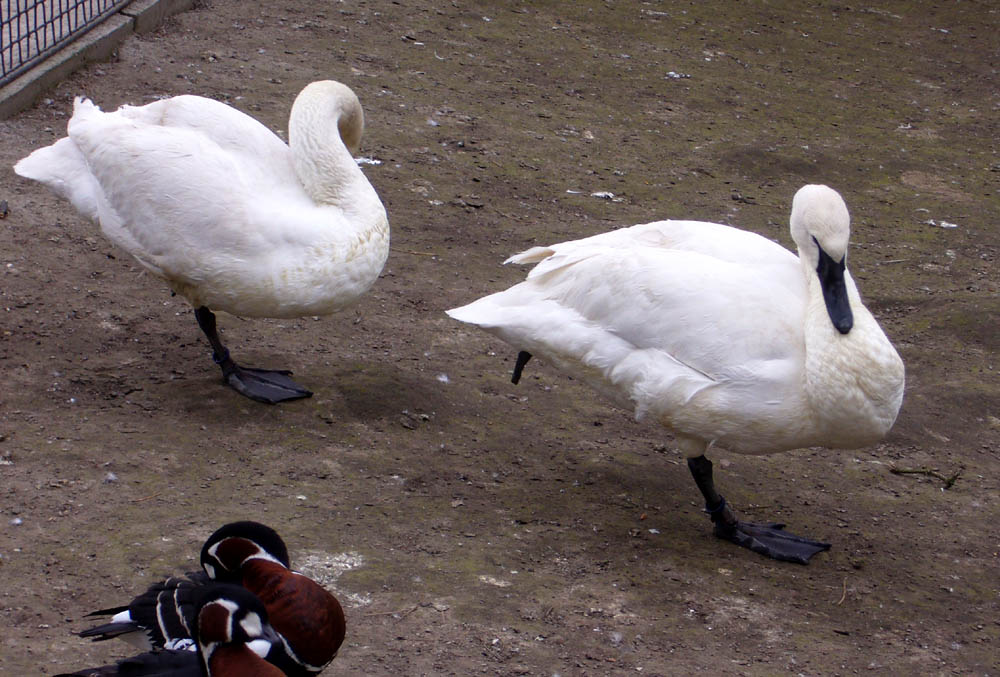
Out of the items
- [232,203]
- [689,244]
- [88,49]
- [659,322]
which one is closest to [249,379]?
[232,203]

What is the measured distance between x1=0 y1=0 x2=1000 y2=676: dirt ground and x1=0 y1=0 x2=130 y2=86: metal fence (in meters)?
0.29

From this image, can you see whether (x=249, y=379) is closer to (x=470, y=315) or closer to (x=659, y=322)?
(x=470, y=315)

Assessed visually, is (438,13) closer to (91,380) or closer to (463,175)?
(463,175)

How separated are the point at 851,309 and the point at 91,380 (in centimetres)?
304

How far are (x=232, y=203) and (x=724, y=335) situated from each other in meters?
1.93

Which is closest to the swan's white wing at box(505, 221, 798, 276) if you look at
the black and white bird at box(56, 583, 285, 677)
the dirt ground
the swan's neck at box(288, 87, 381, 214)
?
the swan's neck at box(288, 87, 381, 214)

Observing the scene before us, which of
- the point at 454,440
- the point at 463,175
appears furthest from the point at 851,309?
the point at 463,175

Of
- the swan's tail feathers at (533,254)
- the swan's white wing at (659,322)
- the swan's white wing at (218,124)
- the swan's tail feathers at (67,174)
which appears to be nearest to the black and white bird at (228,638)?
the swan's white wing at (659,322)

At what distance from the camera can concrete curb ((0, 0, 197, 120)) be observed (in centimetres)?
688

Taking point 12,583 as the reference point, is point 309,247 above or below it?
above

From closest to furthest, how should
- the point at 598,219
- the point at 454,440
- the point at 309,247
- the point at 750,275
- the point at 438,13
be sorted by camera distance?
the point at 750,275 → the point at 309,247 → the point at 454,440 → the point at 598,219 → the point at 438,13

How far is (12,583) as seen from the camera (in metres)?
3.50

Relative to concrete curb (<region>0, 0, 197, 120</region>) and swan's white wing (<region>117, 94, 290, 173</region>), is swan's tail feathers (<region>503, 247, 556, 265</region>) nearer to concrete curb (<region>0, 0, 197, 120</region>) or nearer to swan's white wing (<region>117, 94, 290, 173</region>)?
swan's white wing (<region>117, 94, 290, 173</region>)

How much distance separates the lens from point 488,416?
5027 mm
